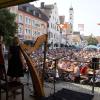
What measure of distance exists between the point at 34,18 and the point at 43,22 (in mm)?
4514

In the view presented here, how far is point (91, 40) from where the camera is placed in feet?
261

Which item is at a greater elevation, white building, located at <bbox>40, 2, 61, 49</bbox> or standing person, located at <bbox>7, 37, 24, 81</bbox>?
white building, located at <bbox>40, 2, 61, 49</bbox>

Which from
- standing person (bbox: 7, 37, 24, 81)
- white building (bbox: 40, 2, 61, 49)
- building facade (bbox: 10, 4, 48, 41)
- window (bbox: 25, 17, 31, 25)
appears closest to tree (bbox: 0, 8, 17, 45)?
building facade (bbox: 10, 4, 48, 41)

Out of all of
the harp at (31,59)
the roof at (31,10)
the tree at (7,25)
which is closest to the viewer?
the harp at (31,59)

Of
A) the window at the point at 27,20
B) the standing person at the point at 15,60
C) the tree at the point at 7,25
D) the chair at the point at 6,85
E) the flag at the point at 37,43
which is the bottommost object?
the chair at the point at 6,85

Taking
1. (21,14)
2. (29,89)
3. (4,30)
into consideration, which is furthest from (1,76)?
(21,14)

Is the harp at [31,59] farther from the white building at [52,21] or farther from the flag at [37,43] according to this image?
the white building at [52,21]

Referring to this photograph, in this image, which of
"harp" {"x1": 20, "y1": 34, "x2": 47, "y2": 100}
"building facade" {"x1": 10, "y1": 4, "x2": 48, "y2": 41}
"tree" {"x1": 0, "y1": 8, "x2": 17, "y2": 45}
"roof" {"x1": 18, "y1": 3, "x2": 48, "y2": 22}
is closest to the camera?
"harp" {"x1": 20, "y1": 34, "x2": 47, "y2": 100}

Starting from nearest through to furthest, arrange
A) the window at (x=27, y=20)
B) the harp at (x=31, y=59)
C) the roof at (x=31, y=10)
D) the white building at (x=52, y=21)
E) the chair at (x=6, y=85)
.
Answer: the chair at (x=6, y=85)
the harp at (x=31, y=59)
the roof at (x=31, y=10)
the window at (x=27, y=20)
the white building at (x=52, y=21)

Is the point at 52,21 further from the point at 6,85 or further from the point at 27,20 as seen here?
the point at 6,85

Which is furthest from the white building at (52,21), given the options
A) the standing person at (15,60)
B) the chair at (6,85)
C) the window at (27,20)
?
the chair at (6,85)

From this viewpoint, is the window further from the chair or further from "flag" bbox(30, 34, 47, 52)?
the chair

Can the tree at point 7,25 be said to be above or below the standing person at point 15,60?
above

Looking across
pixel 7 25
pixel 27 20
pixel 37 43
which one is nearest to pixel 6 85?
pixel 37 43
